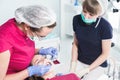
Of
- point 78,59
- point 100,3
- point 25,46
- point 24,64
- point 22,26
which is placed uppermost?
point 100,3

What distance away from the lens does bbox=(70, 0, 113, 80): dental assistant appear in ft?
5.37

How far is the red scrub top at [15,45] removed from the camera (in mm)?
1246

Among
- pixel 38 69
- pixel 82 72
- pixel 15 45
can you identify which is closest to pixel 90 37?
pixel 82 72

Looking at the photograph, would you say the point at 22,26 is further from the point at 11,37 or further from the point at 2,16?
the point at 2,16

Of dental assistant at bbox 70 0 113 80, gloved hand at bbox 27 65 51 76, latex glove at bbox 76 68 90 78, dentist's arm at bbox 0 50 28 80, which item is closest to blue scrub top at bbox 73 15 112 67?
dental assistant at bbox 70 0 113 80

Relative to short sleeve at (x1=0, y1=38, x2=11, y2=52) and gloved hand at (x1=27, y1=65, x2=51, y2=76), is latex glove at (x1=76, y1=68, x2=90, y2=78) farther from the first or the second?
short sleeve at (x1=0, y1=38, x2=11, y2=52)

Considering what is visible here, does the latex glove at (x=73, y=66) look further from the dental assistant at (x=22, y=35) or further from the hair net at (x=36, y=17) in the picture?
the hair net at (x=36, y=17)

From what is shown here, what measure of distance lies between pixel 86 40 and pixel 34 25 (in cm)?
63

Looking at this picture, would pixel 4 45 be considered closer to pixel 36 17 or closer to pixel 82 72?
pixel 36 17

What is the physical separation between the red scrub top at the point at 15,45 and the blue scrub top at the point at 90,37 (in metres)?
0.52

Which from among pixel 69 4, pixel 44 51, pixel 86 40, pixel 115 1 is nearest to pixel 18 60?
pixel 44 51

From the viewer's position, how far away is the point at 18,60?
52.6 inches

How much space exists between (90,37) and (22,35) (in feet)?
2.08

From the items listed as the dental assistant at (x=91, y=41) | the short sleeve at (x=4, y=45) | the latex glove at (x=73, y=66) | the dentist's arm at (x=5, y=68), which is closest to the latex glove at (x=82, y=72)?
the dental assistant at (x=91, y=41)
